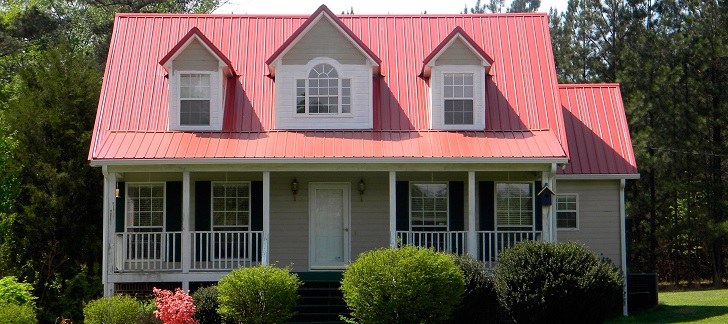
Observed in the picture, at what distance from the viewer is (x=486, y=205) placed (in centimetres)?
2212

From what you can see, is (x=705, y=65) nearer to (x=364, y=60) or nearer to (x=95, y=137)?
(x=364, y=60)

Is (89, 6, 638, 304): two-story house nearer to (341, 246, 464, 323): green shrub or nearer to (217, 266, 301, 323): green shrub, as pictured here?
(217, 266, 301, 323): green shrub

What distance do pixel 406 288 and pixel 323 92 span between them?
5915mm

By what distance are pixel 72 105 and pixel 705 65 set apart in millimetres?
19191

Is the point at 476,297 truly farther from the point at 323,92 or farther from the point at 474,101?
the point at 323,92

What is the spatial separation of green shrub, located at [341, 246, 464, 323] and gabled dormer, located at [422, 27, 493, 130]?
181 inches

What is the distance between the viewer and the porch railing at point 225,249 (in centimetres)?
2044

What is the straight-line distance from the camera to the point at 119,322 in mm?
17234

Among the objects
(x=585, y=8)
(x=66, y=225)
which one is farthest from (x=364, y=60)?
(x=585, y=8)

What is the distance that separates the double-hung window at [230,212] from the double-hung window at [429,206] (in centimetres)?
349

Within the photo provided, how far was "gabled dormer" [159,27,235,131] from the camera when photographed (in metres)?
21.6

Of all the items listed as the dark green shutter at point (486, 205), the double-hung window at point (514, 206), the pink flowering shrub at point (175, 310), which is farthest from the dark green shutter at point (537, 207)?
the pink flowering shrub at point (175, 310)

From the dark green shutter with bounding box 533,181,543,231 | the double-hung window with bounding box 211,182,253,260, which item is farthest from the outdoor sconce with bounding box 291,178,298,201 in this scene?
the dark green shutter with bounding box 533,181,543,231

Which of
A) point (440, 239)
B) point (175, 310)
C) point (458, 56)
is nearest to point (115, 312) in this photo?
point (175, 310)
